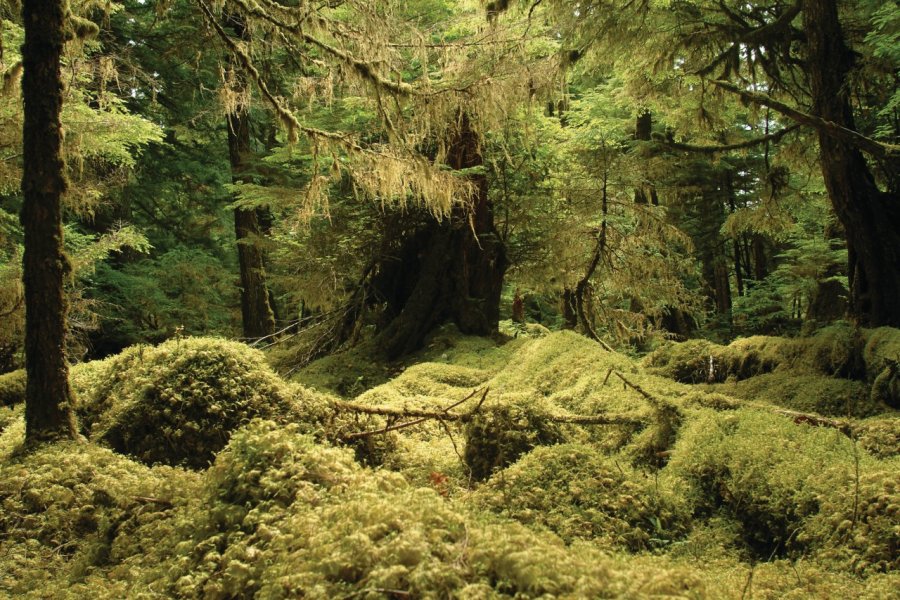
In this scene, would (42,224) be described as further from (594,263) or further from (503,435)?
(594,263)

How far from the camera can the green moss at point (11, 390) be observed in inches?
312

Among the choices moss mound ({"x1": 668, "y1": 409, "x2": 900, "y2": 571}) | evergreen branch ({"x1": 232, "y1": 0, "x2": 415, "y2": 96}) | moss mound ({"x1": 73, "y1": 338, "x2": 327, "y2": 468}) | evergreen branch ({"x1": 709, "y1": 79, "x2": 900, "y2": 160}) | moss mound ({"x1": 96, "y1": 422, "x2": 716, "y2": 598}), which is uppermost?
evergreen branch ({"x1": 232, "y1": 0, "x2": 415, "y2": 96})

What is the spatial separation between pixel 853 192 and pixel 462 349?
5475mm

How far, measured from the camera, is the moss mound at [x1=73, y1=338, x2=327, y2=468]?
14.2 ft

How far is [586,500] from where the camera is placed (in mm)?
3285

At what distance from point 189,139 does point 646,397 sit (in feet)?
49.1

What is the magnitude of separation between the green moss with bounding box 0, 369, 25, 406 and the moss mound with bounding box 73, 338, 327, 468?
4.27 m

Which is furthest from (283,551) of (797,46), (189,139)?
(189,139)

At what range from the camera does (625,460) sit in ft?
13.8

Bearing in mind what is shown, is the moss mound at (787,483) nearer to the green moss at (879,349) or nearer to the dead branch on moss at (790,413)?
the dead branch on moss at (790,413)

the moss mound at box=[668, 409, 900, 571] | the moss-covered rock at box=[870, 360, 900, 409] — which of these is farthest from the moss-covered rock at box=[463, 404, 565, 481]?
the moss-covered rock at box=[870, 360, 900, 409]

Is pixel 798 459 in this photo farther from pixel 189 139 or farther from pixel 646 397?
pixel 189 139

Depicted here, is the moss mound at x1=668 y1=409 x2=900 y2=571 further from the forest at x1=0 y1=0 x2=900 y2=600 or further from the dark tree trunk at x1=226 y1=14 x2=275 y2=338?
the dark tree trunk at x1=226 y1=14 x2=275 y2=338

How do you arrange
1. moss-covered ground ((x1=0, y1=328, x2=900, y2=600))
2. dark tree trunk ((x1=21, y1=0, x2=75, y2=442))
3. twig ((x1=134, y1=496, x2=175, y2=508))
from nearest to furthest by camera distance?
1. moss-covered ground ((x1=0, y1=328, x2=900, y2=600))
2. twig ((x1=134, y1=496, x2=175, y2=508))
3. dark tree trunk ((x1=21, y1=0, x2=75, y2=442))
